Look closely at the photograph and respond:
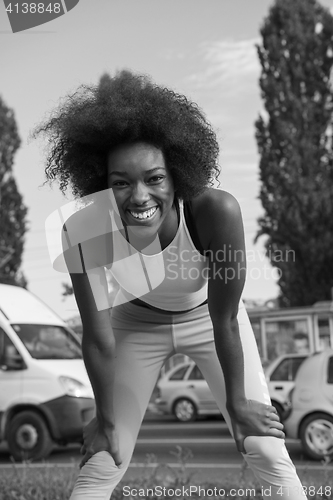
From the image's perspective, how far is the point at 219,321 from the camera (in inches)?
95.7

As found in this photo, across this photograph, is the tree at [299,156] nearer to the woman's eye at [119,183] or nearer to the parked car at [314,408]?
the parked car at [314,408]

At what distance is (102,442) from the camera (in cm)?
247

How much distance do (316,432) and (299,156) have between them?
18669 mm

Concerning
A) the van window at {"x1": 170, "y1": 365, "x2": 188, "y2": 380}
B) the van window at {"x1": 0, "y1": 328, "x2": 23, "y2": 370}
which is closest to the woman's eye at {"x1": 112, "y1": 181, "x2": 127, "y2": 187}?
the van window at {"x1": 0, "y1": 328, "x2": 23, "y2": 370}

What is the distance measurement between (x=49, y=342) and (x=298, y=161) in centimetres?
1793

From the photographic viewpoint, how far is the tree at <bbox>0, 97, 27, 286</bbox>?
29.1 metres

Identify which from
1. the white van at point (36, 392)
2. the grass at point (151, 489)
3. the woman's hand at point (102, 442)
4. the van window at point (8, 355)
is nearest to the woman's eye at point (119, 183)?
the woman's hand at point (102, 442)

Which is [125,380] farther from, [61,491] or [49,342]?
[49,342]

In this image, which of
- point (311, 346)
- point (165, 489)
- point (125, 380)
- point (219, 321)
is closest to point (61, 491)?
point (165, 489)

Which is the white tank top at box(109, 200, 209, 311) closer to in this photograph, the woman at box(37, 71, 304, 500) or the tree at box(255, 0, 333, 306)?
the woman at box(37, 71, 304, 500)

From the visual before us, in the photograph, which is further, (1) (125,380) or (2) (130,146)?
(1) (125,380)

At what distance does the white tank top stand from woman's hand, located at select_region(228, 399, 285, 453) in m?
0.47

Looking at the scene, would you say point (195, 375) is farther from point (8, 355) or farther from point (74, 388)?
point (8, 355)

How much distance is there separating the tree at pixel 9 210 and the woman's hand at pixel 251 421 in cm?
2690
